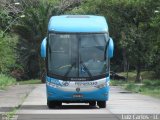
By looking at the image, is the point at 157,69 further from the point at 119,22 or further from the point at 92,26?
the point at 92,26

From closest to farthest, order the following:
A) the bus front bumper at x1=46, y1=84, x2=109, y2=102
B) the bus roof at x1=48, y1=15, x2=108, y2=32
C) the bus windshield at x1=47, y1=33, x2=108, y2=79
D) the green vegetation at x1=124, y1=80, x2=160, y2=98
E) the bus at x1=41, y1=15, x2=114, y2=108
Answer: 1. the bus front bumper at x1=46, y1=84, x2=109, y2=102
2. the bus at x1=41, y1=15, x2=114, y2=108
3. the bus windshield at x1=47, y1=33, x2=108, y2=79
4. the bus roof at x1=48, y1=15, x2=108, y2=32
5. the green vegetation at x1=124, y1=80, x2=160, y2=98

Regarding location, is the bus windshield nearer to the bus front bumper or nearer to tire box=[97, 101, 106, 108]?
the bus front bumper

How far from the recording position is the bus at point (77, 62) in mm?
22781

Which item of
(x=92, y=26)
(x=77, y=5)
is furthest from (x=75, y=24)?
(x=77, y=5)

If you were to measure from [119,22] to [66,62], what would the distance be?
151 feet

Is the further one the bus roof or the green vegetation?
the green vegetation

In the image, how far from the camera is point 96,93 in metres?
22.8

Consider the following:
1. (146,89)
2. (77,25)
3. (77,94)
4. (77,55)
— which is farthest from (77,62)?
(146,89)

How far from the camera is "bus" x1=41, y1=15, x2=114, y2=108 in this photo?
2278cm

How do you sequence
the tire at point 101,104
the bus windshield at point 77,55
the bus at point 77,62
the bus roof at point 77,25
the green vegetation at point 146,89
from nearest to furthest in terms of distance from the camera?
the bus at point 77,62 → the bus windshield at point 77,55 → the bus roof at point 77,25 → the tire at point 101,104 → the green vegetation at point 146,89

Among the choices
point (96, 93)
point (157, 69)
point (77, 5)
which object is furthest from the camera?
point (77, 5)

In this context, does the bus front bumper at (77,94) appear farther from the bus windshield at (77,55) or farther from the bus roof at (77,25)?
the bus roof at (77,25)

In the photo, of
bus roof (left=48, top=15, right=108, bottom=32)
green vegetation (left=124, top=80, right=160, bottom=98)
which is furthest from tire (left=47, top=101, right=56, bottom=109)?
green vegetation (left=124, top=80, right=160, bottom=98)

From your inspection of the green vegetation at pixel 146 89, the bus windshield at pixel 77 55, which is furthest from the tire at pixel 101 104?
the green vegetation at pixel 146 89
